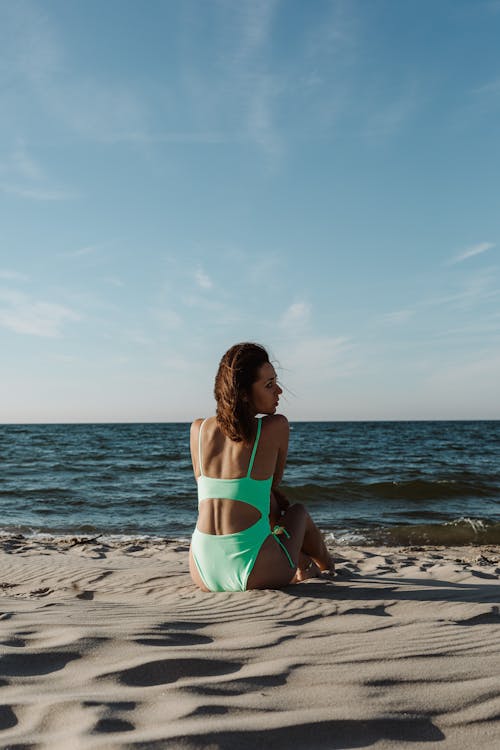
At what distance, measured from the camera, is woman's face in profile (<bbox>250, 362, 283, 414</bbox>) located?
3830 mm

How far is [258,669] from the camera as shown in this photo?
2.43m

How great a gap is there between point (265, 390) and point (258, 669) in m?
1.78

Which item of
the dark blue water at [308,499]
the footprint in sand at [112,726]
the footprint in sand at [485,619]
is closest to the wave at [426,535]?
the dark blue water at [308,499]

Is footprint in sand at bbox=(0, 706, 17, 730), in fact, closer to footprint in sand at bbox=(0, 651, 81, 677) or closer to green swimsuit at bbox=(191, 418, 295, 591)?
footprint in sand at bbox=(0, 651, 81, 677)

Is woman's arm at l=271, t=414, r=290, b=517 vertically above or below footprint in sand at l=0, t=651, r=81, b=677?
above

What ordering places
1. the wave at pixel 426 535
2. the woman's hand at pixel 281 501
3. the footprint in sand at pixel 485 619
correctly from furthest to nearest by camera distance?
1. the wave at pixel 426 535
2. the woman's hand at pixel 281 501
3. the footprint in sand at pixel 485 619

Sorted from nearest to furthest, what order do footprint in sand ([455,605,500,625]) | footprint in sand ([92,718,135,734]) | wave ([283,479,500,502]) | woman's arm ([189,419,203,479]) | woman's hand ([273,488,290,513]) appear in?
footprint in sand ([92,718,135,734]) → footprint in sand ([455,605,500,625]) → woman's arm ([189,419,203,479]) → woman's hand ([273,488,290,513]) → wave ([283,479,500,502])

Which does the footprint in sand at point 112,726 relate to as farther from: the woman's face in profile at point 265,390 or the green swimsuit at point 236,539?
the woman's face in profile at point 265,390

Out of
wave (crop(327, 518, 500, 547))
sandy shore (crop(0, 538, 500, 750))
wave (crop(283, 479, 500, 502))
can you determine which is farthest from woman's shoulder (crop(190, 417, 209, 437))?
wave (crop(283, 479, 500, 502))

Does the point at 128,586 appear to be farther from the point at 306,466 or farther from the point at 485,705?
the point at 306,466

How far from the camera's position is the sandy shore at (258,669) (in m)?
1.90

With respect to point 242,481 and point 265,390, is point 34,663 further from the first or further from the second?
point 265,390

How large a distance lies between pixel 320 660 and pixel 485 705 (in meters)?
0.69

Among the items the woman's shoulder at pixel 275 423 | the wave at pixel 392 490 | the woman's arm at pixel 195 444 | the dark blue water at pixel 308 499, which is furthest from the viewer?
the wave at pixel 392 490
